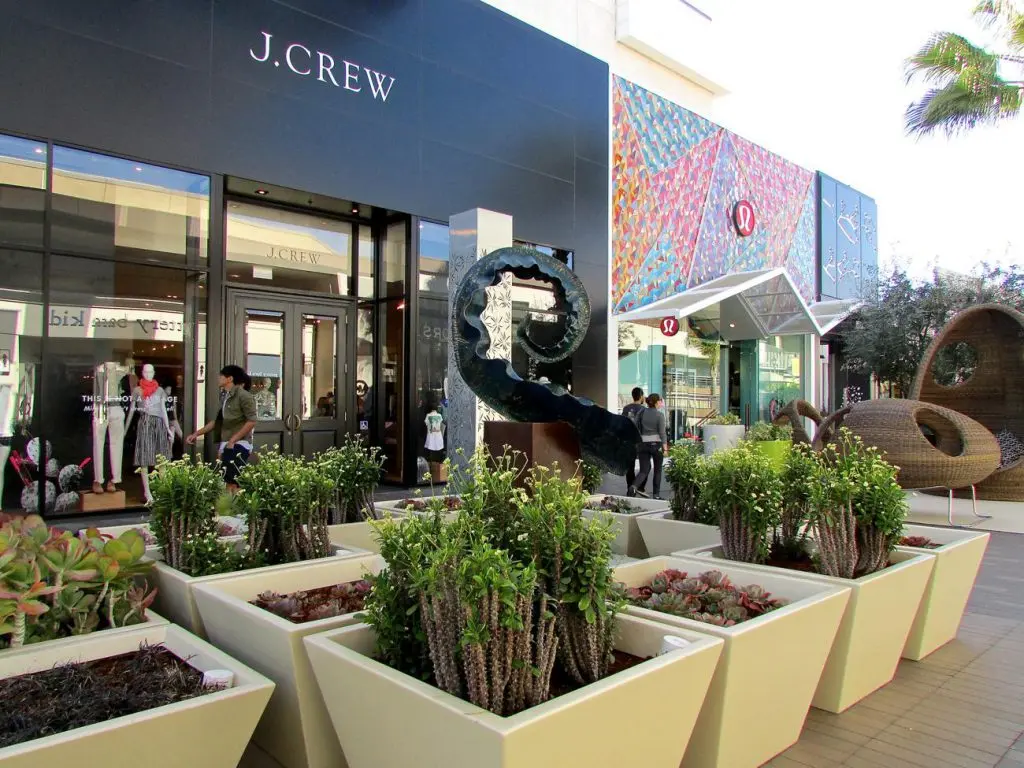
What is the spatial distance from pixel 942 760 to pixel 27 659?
11.9 ft

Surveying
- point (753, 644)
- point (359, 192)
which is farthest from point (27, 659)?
point (359, 192)

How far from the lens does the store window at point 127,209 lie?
8.04 metres

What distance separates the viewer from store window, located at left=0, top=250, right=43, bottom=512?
25.0 feet

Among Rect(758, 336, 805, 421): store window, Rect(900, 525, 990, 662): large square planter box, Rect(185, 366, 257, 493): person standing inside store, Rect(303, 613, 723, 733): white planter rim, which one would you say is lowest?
Rect(900, 525, 990, 662): large square planter box

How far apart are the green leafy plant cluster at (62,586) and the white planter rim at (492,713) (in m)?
1.08

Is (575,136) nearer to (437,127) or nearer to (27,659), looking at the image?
(437,127)

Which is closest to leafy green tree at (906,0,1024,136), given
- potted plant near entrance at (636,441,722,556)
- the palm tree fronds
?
the palm tree fronds

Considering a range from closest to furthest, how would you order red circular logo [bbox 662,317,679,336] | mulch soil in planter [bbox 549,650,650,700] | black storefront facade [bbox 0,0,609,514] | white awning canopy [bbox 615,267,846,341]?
1. mulch soil in planter [bbox 549,650,650,700]
2. black storefront facade [bbox 0,0,609,514]
3. white awning canopy [bbox 615,267,846,341]
4. red circular logo [bbox 662,317,679,336]

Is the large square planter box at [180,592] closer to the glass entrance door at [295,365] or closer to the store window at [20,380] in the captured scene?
the store window at [20,380]

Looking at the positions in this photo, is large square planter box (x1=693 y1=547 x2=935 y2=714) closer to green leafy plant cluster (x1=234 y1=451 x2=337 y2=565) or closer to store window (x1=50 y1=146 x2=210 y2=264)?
green leafy plant cluster (x1=234 y1=451 x2=337 y2=565)

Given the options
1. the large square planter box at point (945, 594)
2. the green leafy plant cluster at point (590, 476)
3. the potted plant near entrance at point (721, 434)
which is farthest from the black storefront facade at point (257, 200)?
the large square planter box at point (945, 594)

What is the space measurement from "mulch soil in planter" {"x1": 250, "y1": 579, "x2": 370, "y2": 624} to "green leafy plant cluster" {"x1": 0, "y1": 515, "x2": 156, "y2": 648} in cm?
54

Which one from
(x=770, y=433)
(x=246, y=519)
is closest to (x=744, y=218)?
(x=770, y=433)

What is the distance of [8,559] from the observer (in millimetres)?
2750
